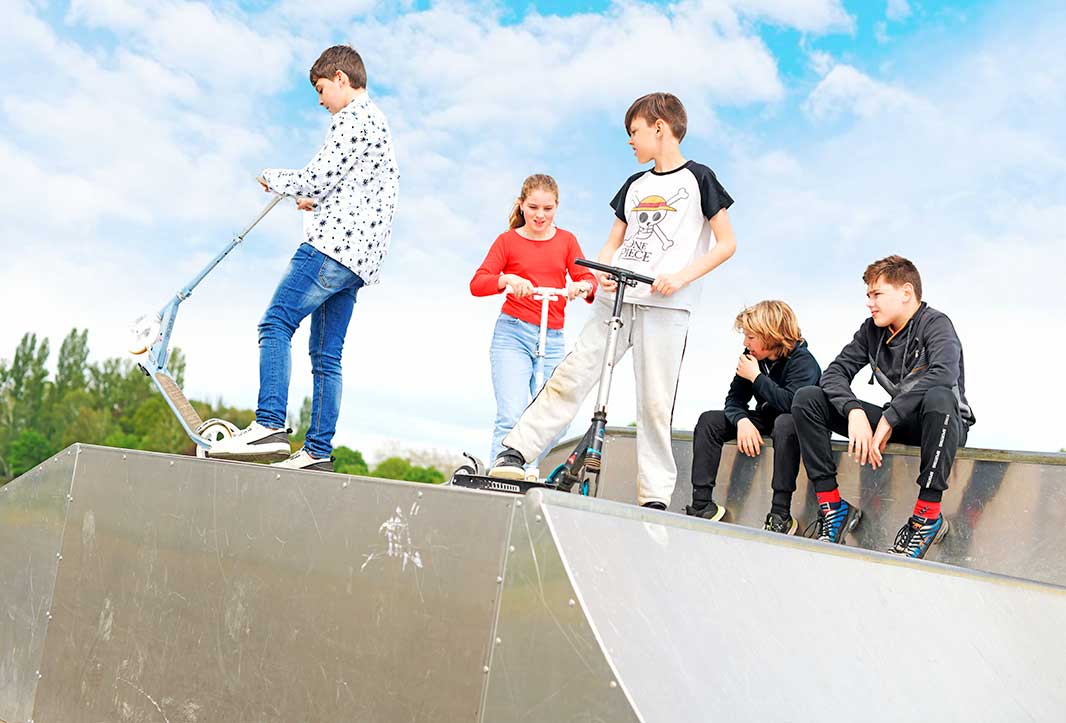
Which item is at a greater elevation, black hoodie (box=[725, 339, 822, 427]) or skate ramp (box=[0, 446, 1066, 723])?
black hoodie (box=[725, 339, 822, 427])

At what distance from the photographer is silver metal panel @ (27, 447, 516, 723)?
2.38 m

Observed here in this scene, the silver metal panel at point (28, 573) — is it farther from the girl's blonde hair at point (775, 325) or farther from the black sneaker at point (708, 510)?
the girl's blonde hair at point (775, 325)

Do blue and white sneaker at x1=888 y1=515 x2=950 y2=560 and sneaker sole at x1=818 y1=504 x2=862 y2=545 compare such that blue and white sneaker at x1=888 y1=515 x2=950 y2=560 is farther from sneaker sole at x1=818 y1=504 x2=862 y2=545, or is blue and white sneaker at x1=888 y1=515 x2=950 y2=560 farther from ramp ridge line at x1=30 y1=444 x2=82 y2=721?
ramp ridge line at x1=30 y1=444 x2=82 y2=721

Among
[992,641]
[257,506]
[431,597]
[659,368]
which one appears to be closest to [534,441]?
[659,368]

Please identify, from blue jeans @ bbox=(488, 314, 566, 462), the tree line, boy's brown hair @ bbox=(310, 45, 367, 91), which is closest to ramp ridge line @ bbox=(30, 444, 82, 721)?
blue jeans @ bbox=(488, 314, 566, 462)

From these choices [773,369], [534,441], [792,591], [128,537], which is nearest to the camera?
[792,591]

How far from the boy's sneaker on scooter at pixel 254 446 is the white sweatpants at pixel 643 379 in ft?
3.43

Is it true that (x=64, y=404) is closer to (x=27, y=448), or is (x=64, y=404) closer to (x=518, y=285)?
(x=27, y=448)

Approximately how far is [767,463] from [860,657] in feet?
7.25

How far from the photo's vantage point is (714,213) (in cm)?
390

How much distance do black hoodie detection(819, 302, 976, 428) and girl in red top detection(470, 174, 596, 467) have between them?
1227 mm

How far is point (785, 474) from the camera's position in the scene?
14.4 feet

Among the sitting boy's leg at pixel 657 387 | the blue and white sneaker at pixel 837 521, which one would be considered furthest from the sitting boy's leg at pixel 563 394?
the blue and white sneaker at pixel 837 521

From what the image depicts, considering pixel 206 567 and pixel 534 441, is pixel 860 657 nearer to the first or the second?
pixel 534 441
